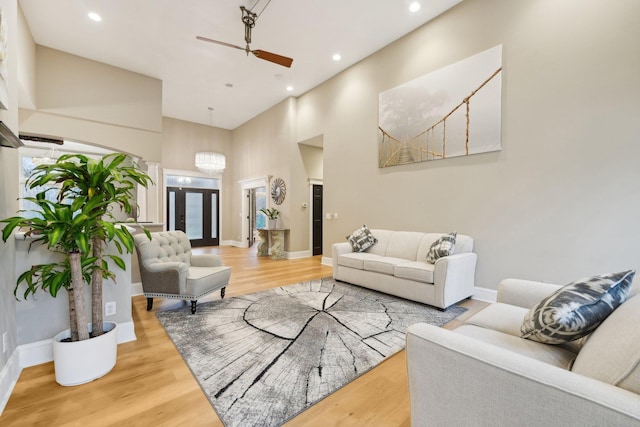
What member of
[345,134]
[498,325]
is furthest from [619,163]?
[345,134]

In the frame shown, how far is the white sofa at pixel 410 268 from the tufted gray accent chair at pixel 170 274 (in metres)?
1.89

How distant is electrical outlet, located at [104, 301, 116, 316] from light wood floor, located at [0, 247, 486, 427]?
1.01 ft

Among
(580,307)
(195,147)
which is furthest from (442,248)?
(195,147)

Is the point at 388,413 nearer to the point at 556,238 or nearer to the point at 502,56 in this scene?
the point at 556,238

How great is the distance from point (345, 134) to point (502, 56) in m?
2.82

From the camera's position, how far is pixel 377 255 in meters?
4.41

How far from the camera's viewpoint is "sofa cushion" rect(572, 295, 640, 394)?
82 cm

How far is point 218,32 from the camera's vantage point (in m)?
4.34

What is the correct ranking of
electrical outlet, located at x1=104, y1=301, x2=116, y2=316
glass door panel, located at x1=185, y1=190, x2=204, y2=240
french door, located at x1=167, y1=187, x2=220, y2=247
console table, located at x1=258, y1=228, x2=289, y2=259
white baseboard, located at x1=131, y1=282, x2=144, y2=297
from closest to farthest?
electrical outlet, located at x1=104, y1=301, x2=116, y2=316
white baseboard, located at x1=131, y1=282, x2=144, y2=297
console table, located at x1=258, y1=228, x2=289, y2=259
french door, located at x1=167, y1=187, x2=220, y2=247
glass door panel, located at x1=185, y1=190, x2=204, y2=240

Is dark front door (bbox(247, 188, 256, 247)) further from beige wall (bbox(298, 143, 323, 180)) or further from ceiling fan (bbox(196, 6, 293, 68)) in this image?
ceiling fan (bbox(196, 6, 293, 68))

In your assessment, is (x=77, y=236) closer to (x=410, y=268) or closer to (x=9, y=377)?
(x=9, y=377)

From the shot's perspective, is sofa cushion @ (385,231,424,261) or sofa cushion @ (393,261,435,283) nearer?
sofa cushion @ (393,261,435,283)

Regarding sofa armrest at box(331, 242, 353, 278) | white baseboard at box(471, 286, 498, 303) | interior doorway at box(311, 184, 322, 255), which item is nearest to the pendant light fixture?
interior doorway at box(311, 184, 322, 255)

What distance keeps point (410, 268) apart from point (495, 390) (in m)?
2.54
